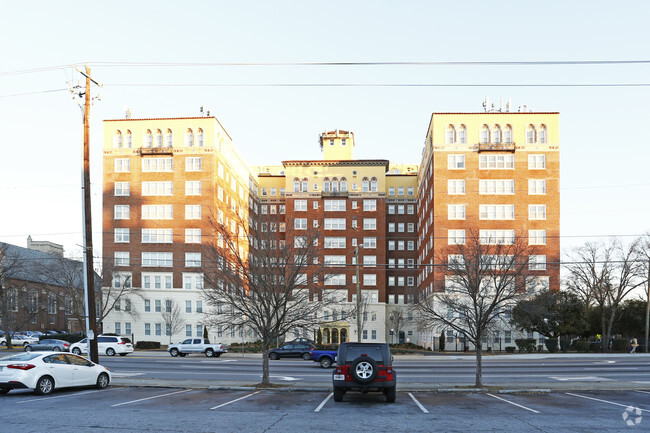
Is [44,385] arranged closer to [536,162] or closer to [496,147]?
[496,147]

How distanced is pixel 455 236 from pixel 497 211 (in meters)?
6.28

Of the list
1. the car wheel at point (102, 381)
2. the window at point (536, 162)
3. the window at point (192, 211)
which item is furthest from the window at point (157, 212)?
the car wheel at point (102, 381)

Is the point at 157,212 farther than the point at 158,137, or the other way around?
the point at 158,137

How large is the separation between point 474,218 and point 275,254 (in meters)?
49.6

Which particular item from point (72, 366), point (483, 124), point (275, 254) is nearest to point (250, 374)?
point (275, 254)

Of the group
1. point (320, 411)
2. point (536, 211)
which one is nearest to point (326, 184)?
point (536, 211)

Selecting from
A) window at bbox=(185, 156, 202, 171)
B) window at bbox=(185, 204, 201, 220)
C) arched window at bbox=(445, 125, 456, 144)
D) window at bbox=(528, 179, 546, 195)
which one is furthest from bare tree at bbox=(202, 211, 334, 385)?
window at bbox=(185, 156, 202, 171)

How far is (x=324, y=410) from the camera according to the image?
17.3 metres

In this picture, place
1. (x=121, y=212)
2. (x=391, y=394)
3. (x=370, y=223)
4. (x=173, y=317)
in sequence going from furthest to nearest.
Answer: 1. (x=370, y=223)
2. (x=121, y=212)
3. (x=173, y=317)
4. (x=391, y=394)

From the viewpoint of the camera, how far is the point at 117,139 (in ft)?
265

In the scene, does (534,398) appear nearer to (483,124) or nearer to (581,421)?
(581,421)

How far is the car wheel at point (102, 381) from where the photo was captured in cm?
2305

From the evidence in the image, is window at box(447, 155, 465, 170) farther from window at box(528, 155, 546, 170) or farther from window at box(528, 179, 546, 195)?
window at box(528, 179, 546, 195)

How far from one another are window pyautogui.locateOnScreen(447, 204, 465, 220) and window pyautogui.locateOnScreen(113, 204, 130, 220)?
41575 millimetres
